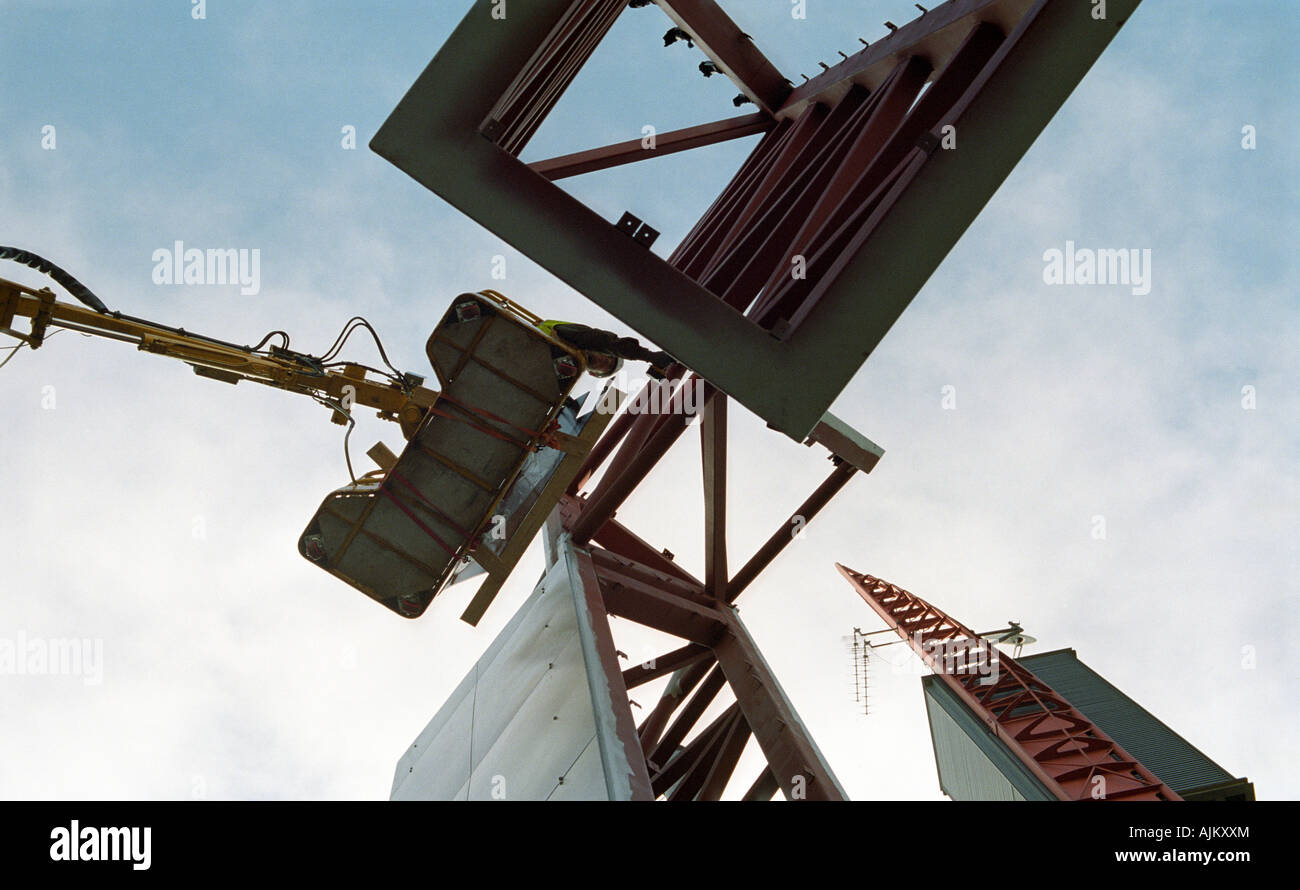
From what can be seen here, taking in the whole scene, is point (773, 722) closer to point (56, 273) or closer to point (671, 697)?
point (671, 697)

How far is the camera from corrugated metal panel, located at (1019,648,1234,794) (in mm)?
28016

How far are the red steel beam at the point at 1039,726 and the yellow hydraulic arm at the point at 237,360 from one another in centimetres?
2008

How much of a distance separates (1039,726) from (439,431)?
23.7 m

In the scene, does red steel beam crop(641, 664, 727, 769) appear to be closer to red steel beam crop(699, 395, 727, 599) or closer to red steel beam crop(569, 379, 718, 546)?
red steel beam crop(699, 395, 727, 599)

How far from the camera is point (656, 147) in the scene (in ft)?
36.8

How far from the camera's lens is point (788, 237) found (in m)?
7.43

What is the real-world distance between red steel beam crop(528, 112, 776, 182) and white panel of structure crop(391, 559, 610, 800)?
15.2 ft

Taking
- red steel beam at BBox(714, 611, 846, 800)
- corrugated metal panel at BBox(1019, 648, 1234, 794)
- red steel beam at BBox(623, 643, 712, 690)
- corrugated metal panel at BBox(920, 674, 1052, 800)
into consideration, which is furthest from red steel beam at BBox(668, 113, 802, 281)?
corrugated metal panel at BBox(1019, 648, 1234, 794)

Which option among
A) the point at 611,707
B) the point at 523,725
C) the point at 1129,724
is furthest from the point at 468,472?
the point at 1129,724

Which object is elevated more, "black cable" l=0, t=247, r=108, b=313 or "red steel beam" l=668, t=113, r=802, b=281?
"red steel beam" l=668, t=113, r=802, b=281
